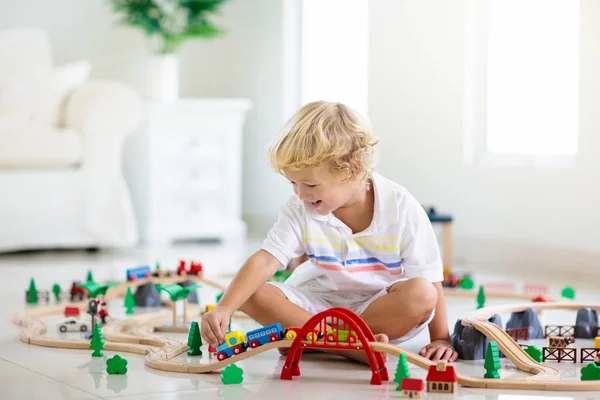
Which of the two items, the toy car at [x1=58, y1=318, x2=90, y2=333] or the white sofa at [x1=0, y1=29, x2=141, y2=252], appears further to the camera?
the white sofa at [x1=0, y1=29, x2=141, y2=252]

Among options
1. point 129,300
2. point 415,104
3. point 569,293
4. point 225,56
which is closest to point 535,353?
point 569,293

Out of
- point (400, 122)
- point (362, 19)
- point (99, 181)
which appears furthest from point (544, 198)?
point (99, 181)

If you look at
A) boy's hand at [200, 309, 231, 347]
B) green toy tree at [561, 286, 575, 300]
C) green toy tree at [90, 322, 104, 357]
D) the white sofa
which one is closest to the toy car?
green toy tree at [90, 322, 104, 357]

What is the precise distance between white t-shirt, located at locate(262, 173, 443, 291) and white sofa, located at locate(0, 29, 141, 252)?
1.93m

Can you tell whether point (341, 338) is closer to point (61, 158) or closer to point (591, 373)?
point (591, 373)

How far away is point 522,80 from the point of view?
10.6 feet

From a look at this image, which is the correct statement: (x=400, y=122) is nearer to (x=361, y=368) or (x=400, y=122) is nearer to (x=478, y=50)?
(x=478, y=50)

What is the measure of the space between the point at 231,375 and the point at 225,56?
3258 millimetres

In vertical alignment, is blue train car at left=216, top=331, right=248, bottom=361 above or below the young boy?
below

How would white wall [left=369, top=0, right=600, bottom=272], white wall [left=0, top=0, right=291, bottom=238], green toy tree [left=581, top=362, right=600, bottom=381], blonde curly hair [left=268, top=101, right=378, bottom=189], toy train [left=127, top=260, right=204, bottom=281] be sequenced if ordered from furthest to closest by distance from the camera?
white wall [left=0, top=0, right=291, bottom=238] → white wall [left=369, top=0, right=600, bottom=272] → toy train [left=127, top=260, right=204, bottom=281] → blonde curly hair [left=268, top=101, right=378, bottom=189] → green toy tree [left=581, top=362, right=600, bottom=381]

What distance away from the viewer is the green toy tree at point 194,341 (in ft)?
5.47

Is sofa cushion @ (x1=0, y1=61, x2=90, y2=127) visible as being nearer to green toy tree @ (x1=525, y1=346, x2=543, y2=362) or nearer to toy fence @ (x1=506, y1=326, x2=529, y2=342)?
toy fence @ (x1=506, y1=326, x2=529, y2=342)

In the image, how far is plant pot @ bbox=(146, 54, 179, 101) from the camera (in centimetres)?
409

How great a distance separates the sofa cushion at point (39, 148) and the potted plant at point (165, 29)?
0.62 metres
